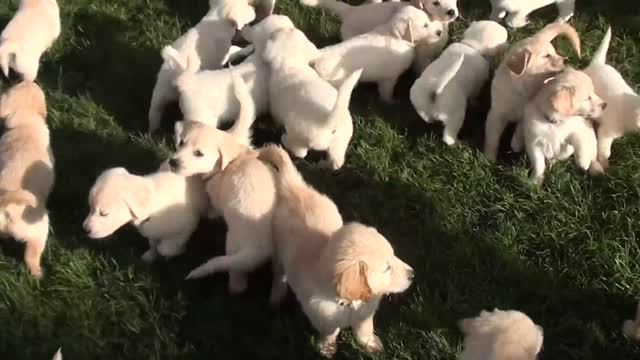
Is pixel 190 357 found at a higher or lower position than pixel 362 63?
lower

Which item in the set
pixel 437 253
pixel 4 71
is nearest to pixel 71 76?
Answer: pixel 4 71

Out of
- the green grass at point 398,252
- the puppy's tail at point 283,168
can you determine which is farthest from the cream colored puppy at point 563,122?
the puppy's tail at point 283,168

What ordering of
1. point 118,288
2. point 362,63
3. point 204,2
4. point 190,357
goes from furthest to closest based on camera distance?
1. point 204,2
2. point 362,63
3. point 118,288
4. point 190,357

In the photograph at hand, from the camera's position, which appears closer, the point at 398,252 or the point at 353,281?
the point at 353,281

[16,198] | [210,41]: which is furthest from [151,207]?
[210,41]

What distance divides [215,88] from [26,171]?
41.5 inches

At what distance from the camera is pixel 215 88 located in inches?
177

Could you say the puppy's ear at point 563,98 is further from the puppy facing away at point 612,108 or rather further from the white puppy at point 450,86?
the white puppy at point 450,86

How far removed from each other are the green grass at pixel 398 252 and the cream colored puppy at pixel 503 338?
61cm

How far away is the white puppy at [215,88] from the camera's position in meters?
4.47

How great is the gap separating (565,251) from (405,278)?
109 cm

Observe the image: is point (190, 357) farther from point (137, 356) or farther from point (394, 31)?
point (394, 31)

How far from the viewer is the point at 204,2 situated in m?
5.77

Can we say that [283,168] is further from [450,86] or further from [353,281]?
[450,86]
